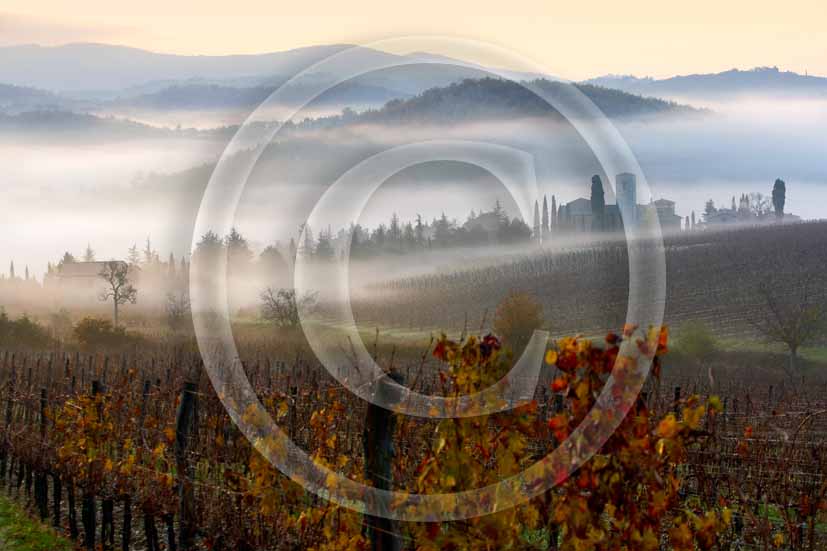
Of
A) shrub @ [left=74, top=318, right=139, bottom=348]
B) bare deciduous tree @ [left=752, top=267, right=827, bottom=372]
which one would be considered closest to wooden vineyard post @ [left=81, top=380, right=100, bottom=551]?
bare deciduous tree @ [left=752, top=267, right=827, bottom=372]

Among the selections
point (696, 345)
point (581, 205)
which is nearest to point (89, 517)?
point (581, 205)

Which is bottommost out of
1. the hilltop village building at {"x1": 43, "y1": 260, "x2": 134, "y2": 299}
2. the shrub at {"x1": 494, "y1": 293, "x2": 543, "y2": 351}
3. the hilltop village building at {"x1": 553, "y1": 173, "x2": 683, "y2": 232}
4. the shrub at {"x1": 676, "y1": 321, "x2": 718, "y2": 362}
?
the shrub at {"x1": 676, "y1": 321, "x2": 718, "y2": 362}

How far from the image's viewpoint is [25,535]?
415 inches

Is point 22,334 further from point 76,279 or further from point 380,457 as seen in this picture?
point 380,457

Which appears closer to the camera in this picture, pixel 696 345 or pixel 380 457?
pixel 380 457

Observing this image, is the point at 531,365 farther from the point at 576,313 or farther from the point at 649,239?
the point at 576,313

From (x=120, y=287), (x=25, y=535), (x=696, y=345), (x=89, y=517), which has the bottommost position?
(x=696, y=345)

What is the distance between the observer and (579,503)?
4.14 metres

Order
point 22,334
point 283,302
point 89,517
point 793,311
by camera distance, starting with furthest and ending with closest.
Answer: point 22,334, point 793,311, point 283,302, point 89,517

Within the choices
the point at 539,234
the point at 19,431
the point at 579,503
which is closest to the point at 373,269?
the point at 539,234

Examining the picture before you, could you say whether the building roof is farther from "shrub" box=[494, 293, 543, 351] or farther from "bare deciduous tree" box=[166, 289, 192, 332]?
"bare deciduous tree" box=[166, 289, 192, 332]

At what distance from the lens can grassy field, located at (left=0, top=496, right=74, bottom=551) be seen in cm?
1002

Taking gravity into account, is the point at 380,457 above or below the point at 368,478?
above

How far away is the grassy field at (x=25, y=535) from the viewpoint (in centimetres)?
1002
